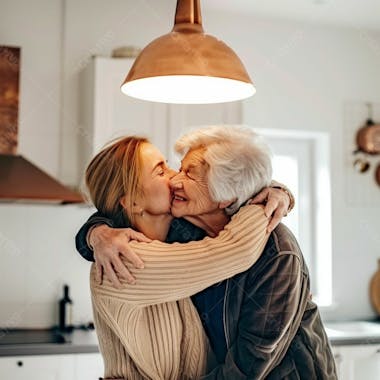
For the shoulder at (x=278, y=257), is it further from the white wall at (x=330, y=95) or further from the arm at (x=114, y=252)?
the white wall at (x=330, y=95)

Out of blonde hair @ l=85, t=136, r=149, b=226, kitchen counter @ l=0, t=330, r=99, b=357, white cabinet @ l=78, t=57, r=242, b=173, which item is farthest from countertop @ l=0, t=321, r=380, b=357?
blonde hair @ l=85, t=136, r=149, b=226

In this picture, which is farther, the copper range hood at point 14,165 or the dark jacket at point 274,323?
the copper range hood at point 14,165

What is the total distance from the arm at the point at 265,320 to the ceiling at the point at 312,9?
8.53ft

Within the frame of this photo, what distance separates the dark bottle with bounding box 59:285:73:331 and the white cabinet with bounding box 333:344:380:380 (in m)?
1.43

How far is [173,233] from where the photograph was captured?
1.87 m

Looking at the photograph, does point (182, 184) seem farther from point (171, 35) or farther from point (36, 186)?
point (36, 186)

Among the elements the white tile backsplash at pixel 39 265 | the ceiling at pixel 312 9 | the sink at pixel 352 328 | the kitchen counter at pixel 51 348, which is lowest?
the sink at pixel 352 328

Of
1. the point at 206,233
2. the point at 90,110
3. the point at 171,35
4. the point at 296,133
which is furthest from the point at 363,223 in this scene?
the point at 171,35

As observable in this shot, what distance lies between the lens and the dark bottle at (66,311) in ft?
12.1

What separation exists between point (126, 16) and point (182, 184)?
2416 millimetres

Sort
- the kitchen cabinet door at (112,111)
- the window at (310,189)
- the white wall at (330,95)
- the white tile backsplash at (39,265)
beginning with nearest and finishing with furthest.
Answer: the kitchen cabinet door at (112,111), the white tile backsplash at (39,265), the white wall at (330,95), the window at (310,189)

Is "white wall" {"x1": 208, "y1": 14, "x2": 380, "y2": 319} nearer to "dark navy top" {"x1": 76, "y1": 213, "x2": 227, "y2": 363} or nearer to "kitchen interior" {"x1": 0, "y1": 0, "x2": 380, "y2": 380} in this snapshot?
"kitchen interior" {"x1": 0, "y1": 0, "x2": 380, "y2": 380}

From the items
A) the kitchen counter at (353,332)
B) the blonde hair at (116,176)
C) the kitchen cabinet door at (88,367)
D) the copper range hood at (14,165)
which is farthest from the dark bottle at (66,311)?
the blonde hair at (116,176)

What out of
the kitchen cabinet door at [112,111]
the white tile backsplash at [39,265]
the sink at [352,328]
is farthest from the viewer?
the sink at [352,328]
